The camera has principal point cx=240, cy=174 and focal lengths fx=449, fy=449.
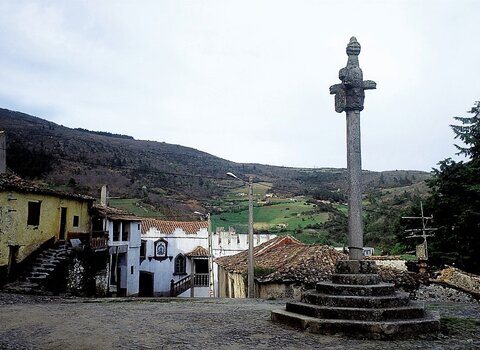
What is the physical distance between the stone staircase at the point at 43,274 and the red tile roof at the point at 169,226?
70.9ft

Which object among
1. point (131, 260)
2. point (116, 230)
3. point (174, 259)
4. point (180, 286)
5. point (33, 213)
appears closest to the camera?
point (33, 213)

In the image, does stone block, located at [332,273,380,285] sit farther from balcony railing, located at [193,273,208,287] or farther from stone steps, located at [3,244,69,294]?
balcony railing, located at [193,273,208,287]

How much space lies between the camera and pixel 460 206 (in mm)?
22203

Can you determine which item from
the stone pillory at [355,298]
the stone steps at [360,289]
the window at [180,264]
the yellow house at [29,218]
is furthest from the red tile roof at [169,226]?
the stone steps at [360,289]

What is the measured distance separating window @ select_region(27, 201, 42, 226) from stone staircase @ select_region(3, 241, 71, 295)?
56.4 inches

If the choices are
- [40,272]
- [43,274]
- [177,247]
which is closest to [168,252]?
[177,247]

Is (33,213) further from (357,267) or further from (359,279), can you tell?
(359,279)

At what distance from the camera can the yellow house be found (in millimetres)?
19141

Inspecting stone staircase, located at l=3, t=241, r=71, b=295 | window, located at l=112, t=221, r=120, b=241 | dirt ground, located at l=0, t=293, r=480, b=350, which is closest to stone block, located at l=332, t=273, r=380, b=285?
dirt ground, located at l=0, t=293, r=480, b=350

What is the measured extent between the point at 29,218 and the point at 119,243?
10877 millimetres

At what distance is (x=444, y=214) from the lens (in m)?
23.5

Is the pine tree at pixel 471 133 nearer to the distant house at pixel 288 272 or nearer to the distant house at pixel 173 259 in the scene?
the distant house at pixel 288 272

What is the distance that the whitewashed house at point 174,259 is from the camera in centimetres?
4091

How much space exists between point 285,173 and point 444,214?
7030 centimetres
